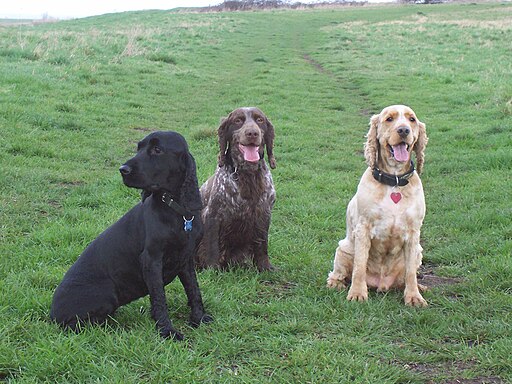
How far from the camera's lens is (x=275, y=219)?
7348mm

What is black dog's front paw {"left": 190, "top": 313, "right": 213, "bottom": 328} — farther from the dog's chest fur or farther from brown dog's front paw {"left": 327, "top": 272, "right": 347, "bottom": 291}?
the dog's chest fur

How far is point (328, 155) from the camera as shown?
1066 cm

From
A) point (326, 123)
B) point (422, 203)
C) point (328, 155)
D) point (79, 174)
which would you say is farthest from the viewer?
point (326, 123)

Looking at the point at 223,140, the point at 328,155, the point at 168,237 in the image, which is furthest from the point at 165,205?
the point at 328,155

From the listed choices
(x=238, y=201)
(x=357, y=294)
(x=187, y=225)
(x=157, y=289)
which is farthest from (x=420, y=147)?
(x=157, y=289)

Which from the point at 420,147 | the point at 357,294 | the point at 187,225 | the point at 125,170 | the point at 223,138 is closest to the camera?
the point at 125,170

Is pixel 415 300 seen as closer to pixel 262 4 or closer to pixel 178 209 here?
pixel 178 209

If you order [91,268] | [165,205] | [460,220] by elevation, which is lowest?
[460,220]

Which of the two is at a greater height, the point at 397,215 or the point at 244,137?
the point at 244,137

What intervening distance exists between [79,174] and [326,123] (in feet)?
21.2

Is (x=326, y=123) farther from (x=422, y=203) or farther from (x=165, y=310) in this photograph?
(x=165, y=310)

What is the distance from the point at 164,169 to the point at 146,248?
0.56 meters

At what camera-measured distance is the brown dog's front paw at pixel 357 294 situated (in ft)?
16.4

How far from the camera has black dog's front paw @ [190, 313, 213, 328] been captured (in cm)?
443
